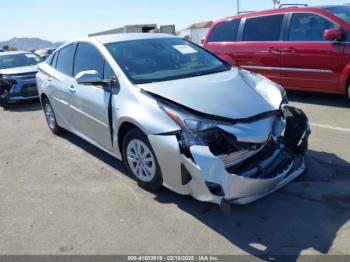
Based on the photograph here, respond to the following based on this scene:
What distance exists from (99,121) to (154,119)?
1.17m

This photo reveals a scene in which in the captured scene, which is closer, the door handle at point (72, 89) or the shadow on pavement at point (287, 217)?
the shadow on pavement at point (287, 217)

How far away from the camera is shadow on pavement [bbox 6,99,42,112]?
932 cm

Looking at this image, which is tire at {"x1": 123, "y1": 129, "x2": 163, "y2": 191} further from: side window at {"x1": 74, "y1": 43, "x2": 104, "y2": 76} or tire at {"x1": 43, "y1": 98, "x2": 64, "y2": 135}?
tire at {"x1": 43, "y1": 98, "x2": 64, "y2": 135}

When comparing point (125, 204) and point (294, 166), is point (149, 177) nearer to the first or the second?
point (125, 204)

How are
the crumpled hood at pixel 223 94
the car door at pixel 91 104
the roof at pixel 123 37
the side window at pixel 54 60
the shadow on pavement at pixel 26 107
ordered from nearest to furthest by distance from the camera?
the crumpled hood at pixel 223 94 → the car door at pixel 91 104 → the roof at pixel 123 37 → the side window at pixel 54 60 → the shadow on pavement at pixel 26 107

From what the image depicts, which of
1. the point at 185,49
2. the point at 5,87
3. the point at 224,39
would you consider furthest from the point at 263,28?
the point at 5,87

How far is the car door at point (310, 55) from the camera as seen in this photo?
21.2 ft

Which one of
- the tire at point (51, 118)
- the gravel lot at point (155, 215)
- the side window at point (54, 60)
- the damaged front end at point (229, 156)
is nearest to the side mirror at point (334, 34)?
the gravel lot at point (155, 215)

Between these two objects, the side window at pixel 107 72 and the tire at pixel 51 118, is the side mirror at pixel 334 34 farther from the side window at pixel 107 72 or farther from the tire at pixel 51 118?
the tire at pixel 51 118

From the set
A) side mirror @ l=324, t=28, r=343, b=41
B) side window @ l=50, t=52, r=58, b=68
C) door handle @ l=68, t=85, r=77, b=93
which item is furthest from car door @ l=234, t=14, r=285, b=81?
door handle @ l=68, t=85, r=77, b=93

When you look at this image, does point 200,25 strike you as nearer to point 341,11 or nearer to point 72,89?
point 341,11

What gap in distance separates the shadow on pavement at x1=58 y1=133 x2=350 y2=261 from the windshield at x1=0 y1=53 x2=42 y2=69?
26.6 feet

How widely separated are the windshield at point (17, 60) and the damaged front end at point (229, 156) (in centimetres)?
826

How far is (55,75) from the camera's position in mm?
5680
